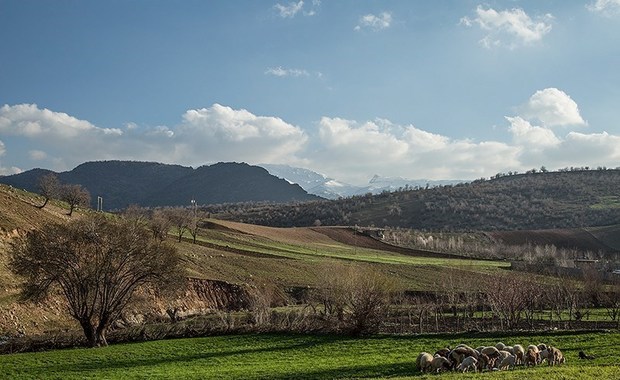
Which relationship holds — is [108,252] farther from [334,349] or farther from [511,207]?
[511,207]

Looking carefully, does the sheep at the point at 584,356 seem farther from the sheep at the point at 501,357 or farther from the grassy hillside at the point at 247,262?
the grassy hillside at the point at 247,262

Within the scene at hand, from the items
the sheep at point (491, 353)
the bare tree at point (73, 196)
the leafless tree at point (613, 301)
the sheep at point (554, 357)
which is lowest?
the leafless tree at point (613, 301)

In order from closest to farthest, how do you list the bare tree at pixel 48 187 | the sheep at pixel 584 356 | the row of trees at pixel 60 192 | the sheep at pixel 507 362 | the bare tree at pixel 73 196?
the sheep at pixel 507 362 < the sheep at pixel 584 356 < the bare tree at pixel 48 187 < the row of trees at pixel 60 192 < the bare tree at pixel 73 196

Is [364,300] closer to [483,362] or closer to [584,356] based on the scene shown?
[483,362]

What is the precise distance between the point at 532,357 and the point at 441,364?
426cm

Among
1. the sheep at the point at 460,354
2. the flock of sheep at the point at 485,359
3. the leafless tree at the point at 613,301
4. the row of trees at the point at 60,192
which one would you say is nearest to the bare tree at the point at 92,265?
the flock of sheep at the point at 485,359

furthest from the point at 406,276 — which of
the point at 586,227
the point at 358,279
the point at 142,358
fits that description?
the point at 586,227

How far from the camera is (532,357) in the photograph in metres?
24.9

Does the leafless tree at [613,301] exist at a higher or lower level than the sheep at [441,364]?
lower

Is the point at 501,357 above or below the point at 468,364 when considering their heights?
above

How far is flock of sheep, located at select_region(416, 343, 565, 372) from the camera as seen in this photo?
24.2m

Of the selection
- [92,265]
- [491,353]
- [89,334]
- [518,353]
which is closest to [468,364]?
[491,353]

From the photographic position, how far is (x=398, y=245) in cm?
12500

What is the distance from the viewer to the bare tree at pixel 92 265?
39.0m
